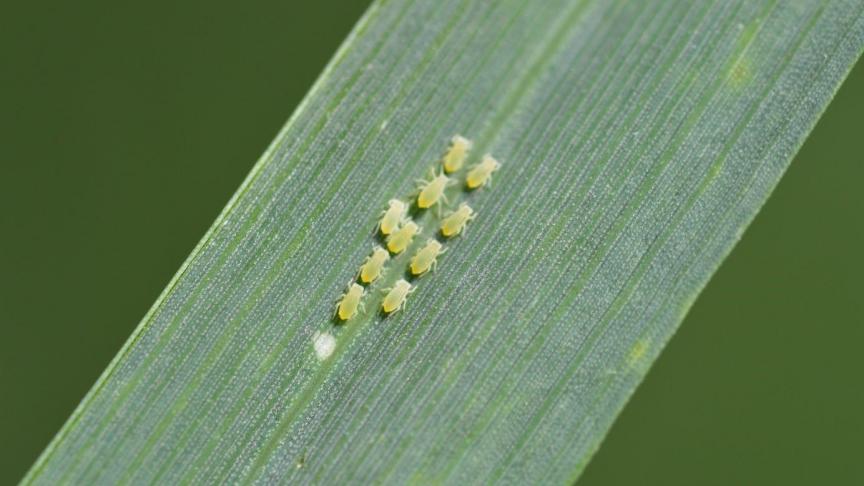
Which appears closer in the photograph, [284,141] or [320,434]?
[284,141]

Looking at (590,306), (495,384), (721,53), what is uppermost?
(721,53)

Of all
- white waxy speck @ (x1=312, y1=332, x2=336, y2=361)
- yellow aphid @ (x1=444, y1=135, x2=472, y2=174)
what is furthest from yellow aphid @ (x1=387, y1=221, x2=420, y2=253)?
white waxy speck @ (x1=312, y1=332, x2=336, y2=361)

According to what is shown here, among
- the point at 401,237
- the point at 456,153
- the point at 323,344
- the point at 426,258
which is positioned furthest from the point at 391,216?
the point at 323,344

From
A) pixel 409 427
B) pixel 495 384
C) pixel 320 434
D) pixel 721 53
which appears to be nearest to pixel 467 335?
pixel 495 384

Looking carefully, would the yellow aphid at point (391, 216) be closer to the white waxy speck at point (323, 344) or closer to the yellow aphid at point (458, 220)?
the yellow aphid at point (458, 220)

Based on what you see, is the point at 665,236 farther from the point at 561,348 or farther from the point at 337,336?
the point at 337,336

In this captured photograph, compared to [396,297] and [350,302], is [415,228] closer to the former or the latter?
[396,297]

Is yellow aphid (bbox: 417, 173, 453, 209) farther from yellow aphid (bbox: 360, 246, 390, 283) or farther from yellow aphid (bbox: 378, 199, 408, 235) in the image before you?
yellow aphid (bbox: 360, 246, 390, 283)

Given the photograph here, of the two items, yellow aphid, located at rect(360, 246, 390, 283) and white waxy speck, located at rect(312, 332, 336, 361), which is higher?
yellow aphid, located at rect(360, 246, 390, 283)
